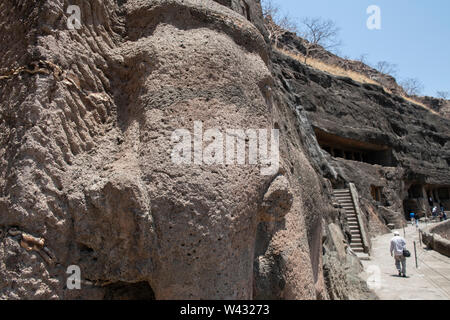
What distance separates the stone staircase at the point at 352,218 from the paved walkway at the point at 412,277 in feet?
1.63

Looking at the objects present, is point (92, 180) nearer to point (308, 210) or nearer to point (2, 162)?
point (2, 162)

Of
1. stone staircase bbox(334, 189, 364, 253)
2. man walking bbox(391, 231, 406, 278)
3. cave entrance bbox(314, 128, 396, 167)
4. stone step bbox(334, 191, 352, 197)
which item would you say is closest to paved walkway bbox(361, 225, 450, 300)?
man walking bbox(391, 231, 406, 278)

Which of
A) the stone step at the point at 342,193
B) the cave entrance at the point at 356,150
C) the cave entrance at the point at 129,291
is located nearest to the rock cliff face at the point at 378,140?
the cave entrance at the point at 356,150

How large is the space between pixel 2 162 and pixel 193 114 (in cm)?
100

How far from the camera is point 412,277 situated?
7238 mm

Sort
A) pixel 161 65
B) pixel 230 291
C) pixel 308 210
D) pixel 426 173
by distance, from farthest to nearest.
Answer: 1. pixel 426 173
2. pixel 308 210
3. pixel 161 65
4. pixel 230 291

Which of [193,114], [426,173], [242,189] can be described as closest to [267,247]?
[242,189]

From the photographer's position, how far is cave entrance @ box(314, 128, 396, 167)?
18828 millimetres

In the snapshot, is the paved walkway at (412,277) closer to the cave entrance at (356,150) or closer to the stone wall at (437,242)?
the stone wall at (437,242)

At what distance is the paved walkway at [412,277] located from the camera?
591 cm

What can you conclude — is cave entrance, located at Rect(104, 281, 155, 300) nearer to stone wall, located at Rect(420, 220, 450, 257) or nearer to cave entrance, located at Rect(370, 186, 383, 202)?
stone wall, located at Rect(420, 220, 450, 257)

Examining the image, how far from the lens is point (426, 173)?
21.4 meters

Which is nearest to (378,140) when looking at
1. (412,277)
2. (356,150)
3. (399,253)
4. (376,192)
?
(356,150)

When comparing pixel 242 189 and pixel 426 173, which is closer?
pixel 242 189
